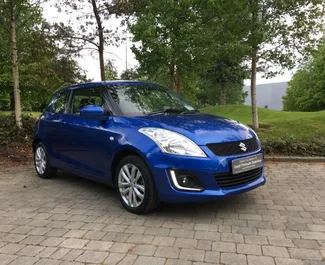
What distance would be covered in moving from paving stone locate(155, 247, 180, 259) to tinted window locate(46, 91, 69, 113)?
3.26 m

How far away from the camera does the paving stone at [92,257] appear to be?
3.12 m

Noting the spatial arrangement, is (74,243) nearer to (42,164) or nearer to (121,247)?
(121,247)

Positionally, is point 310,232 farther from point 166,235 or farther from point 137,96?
point 137,96

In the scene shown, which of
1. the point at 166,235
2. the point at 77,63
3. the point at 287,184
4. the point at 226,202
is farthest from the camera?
the point at 77,63

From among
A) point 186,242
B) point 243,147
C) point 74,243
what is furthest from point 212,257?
point 243,147

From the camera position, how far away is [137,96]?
5.06 metres

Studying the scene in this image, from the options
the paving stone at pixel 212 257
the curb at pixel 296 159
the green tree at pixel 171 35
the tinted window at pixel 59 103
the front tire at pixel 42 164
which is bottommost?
the paving stone at pixel 212 257

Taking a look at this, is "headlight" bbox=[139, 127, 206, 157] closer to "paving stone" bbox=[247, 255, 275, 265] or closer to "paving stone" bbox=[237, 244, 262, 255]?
"paving stone" bbox=[237, 244, 262, 255]

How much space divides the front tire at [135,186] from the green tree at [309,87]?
3490 cm

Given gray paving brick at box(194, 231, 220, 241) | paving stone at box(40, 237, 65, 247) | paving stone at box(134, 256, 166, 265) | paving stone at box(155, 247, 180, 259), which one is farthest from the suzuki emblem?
paving stone at box(40, 237, 65, 247)

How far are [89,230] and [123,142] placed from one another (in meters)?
1.11

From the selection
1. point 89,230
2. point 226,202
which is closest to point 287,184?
point 226,202

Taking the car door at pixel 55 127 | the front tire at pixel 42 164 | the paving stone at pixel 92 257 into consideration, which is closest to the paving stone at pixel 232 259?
the paving stone at pixel 92 257

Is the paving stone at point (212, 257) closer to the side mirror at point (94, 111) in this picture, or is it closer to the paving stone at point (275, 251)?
the paving stone at point (275, 251)
